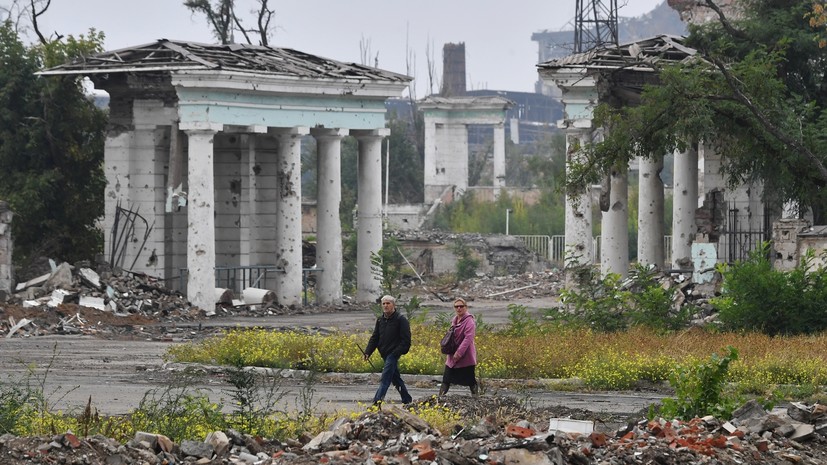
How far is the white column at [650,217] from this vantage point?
3862cm

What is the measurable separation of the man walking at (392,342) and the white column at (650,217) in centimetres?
1923

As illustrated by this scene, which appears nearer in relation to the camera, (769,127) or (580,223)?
(769,127)

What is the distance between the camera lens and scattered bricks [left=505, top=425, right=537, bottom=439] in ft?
49.6

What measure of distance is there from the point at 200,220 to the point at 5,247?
4.22 metres

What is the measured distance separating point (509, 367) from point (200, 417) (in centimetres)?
803

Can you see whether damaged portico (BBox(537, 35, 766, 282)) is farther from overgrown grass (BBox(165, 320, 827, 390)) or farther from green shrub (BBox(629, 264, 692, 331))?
overgrown grass (BBox(165, 320, 827, 390))

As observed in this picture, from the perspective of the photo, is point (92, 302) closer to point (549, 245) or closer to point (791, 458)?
point (791, 458)

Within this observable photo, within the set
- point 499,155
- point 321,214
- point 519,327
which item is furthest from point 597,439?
point 499,155

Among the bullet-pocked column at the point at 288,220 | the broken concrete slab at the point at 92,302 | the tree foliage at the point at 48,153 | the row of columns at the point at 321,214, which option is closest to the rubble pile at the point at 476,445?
the broken concrete slab at the point at 92,302

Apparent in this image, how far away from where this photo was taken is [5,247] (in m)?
36.2

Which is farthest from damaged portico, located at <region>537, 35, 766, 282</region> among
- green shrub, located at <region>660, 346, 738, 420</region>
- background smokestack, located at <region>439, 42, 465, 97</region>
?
background smokestack, located at <region>439, 42, 465, 97</region>

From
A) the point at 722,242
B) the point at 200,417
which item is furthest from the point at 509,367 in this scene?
the point at 722,242

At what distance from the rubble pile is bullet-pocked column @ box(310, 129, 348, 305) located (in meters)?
25.8

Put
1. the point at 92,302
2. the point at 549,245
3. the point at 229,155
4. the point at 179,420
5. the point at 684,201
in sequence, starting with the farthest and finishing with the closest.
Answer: the point at 549,245, the point at 229,155, the point at 684,201, the point at 92,302, the point at 179,420
